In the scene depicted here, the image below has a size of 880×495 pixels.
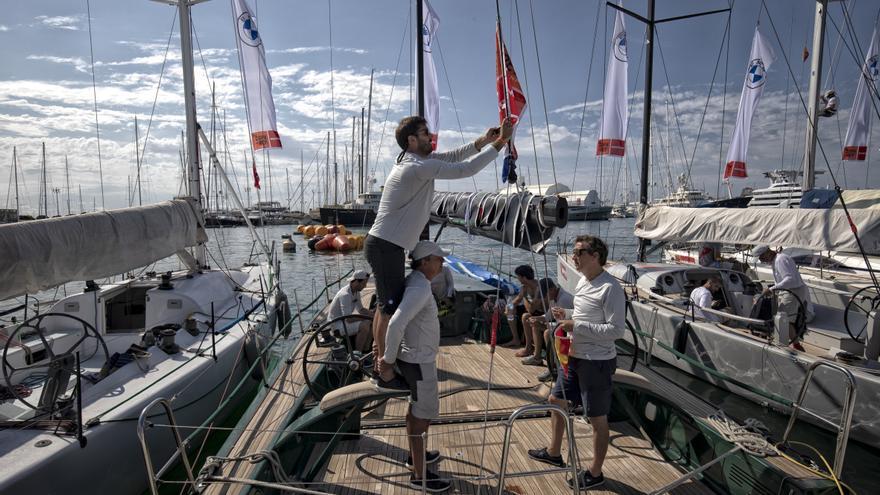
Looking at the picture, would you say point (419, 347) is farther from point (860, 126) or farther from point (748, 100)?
point (860, 126)

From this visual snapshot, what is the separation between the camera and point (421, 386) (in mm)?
3090

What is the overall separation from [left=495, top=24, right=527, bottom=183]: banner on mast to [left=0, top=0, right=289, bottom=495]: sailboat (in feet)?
9.19

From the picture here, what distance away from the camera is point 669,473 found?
3.66 m

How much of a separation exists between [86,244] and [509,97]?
516 centimetres

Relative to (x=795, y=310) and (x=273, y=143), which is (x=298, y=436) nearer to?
(x=795, y=310)

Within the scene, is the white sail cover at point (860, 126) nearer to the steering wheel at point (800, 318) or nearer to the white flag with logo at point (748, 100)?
the white flag with logo at point (748, 100)

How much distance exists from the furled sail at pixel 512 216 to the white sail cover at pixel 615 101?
11.4 meters

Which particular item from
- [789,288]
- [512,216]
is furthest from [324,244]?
[512,216]

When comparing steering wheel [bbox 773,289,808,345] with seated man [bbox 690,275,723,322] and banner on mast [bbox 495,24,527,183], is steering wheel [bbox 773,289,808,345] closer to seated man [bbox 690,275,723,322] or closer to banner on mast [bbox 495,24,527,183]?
seated man [bbox 690,275,723,322]

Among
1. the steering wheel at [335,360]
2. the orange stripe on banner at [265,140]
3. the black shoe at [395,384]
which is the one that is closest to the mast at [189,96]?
the orange stripe on banner at [265,140]

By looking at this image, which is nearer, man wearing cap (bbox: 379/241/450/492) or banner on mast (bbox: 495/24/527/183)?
man wearing cap (bbox: 379/241/450/492)

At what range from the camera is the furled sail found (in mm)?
3895

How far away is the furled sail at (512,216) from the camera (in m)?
3.89

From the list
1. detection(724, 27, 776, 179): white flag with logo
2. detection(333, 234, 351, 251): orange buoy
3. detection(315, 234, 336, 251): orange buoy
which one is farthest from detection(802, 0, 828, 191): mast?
detection(315, 234, 336, 251): orange buoy
